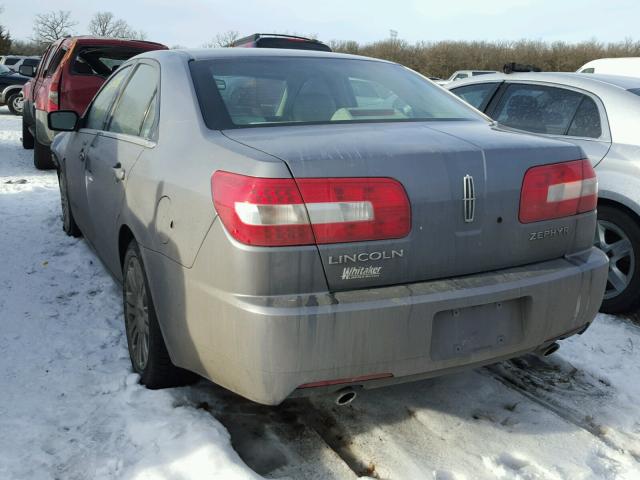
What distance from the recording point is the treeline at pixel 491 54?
43.7 meters

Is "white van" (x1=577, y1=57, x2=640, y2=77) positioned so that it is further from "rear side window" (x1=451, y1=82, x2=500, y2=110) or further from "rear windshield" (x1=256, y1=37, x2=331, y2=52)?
"rear windshield" (x1=256, y1=37, x2=331, y2=52)

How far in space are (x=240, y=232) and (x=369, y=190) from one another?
0.46 meters

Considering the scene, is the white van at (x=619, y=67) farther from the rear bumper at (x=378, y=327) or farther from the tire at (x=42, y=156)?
the tire at (x=42, y=156)

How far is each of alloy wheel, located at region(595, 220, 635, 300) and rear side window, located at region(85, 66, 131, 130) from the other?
10.8 ft

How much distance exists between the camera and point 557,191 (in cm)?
251

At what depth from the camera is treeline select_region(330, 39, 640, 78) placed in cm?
4369

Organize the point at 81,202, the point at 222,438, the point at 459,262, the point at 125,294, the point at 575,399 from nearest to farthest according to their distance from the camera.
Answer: the point at 459,262 < the point at 222,438 < the point at 575,399 < the point at 125,294 < the point at 81,202

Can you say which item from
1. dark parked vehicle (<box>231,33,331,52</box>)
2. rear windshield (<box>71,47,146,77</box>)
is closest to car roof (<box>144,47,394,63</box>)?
rear windshield (<box>71,47,146,77</box>)

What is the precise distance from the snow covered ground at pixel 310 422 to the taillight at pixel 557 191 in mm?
946

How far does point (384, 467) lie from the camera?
2.44 meters

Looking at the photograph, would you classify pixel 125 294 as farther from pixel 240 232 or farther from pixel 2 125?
pixel 2 125

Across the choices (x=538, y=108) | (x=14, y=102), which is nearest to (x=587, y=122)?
(x=538, y=108)

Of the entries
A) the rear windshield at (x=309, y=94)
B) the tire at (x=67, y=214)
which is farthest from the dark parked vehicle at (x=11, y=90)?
the rear windshield at (x=309, y=94)

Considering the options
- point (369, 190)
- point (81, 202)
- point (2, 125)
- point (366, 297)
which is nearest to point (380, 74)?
point (369, 190)
